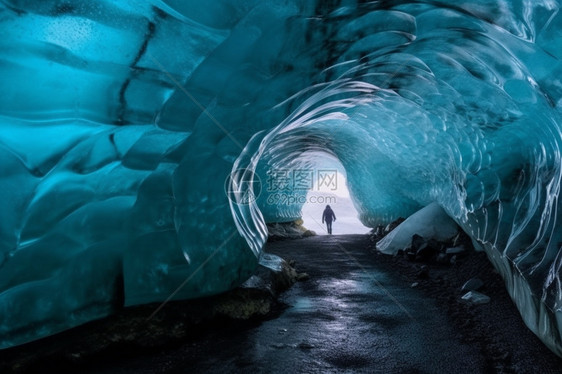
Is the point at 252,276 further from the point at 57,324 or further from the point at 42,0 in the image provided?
the point at 42,0

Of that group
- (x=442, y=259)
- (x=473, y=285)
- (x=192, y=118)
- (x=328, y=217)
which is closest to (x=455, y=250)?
(x=442, y=259)

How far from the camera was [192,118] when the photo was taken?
9.32 feet

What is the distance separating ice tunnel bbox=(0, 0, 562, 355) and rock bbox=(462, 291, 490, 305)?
15.5 inches

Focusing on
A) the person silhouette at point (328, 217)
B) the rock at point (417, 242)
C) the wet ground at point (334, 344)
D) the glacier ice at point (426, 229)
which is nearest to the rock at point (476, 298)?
the wet ground at point (334, 344)

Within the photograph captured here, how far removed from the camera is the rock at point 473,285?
4.29 metres

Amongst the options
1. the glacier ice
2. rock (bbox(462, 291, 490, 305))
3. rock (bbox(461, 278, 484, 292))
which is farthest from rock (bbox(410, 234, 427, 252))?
rock (bbox(462, 291, 490, 305))

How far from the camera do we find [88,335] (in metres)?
2.76

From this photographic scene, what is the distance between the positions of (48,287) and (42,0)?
200 cm

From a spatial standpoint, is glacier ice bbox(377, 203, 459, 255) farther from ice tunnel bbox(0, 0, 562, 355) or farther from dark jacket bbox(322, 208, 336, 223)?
dark jacket bbox(322, 208, 336, 223)

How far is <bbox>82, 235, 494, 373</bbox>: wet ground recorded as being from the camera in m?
2.54

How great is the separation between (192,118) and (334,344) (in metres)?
2.30

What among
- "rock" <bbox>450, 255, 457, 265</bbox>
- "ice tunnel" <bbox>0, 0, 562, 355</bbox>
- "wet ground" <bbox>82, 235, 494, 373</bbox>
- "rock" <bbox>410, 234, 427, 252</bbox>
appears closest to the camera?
"ice tunnel" <bbox>0, 0, 562, 355</bbox>

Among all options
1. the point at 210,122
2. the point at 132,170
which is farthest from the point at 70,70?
the point at 210,122

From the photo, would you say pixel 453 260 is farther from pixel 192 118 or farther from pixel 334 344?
pixel 192 118
